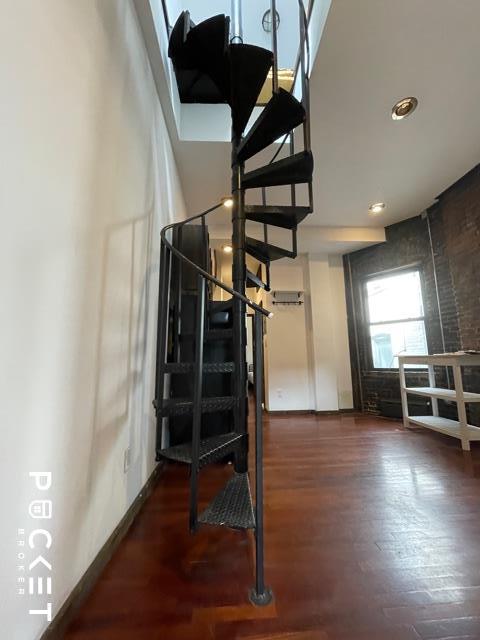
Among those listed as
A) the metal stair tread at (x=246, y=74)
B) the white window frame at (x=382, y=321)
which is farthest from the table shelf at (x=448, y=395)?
the metal stair tread at (x=246, y=74)

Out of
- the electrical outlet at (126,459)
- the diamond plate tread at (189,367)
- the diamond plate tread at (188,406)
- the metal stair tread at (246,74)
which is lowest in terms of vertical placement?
the electrical outlet at (126,459)

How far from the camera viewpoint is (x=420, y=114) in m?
2.45

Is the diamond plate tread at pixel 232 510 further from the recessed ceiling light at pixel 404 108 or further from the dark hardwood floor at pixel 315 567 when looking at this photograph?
the recessed ceiling light at pixel 404 108

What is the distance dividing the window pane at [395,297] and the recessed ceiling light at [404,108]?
8.15ft

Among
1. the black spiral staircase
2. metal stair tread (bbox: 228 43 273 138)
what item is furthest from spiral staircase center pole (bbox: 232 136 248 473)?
metal stair tread (bbox: 228 43 273 138)

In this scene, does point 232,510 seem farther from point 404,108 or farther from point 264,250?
point 404,108

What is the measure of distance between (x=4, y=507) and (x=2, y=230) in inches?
29.5

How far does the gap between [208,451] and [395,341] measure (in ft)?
13.8

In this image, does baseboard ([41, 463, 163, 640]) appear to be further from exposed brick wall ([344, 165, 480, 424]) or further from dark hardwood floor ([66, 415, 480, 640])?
exposed brick wall ([344, 165, 480, 424])

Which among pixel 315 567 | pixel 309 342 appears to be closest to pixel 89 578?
pixel 315 567

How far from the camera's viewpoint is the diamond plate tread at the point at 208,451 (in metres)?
1.30

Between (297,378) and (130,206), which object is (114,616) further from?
(297,378)

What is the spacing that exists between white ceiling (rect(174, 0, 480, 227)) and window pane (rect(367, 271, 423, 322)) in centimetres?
118

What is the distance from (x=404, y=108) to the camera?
2.39 m
